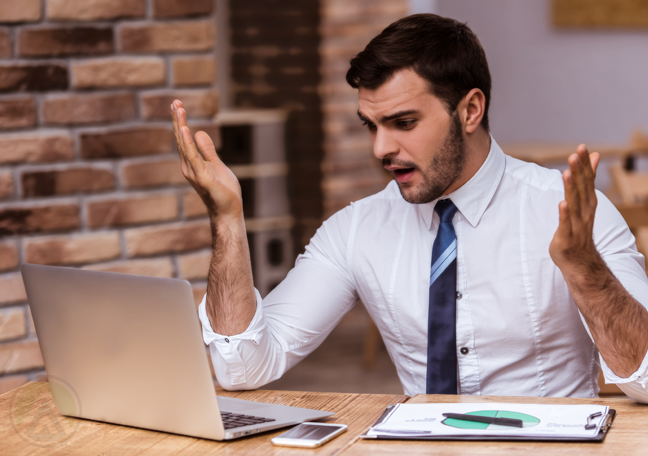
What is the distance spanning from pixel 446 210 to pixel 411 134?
0.48ft

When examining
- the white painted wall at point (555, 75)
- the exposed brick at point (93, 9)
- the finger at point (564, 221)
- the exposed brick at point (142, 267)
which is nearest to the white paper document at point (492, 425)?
the finger at point (564, 221)

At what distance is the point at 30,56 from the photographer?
1646mm

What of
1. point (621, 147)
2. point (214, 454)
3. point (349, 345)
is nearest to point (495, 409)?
point (214, 454)

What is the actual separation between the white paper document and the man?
32cm

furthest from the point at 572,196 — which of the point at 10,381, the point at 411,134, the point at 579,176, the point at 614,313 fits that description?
the point at 10,381

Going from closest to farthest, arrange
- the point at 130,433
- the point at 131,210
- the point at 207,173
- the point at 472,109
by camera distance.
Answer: the point at 130,433, the point at 207,173, the point at 472,109, the point at 131,210

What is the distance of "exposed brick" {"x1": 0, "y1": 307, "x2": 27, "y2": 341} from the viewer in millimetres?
1670

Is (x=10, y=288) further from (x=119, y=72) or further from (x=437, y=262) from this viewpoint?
(x=437, y=262)

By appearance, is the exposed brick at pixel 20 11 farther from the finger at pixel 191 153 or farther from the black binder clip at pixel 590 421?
the black binder clip at pixel 590 421

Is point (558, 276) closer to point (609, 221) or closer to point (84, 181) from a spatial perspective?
point (609, 221)

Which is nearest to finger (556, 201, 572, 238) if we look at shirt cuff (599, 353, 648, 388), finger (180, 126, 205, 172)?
shirt cuff (599, 353, 648, 388)

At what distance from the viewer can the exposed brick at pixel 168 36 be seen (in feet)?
5.68

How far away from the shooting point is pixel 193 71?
1801mm

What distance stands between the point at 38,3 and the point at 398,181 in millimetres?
753
